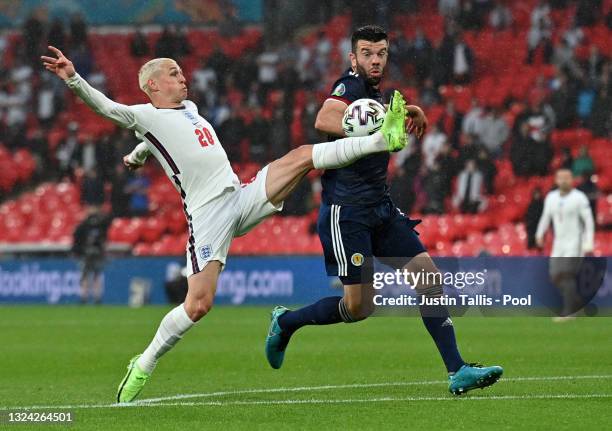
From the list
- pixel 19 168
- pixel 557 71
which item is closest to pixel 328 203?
pixel 557 71

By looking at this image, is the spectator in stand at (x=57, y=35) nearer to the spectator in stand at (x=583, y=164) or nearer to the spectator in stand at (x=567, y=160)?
the spectator in stand at (x=567, y=160)

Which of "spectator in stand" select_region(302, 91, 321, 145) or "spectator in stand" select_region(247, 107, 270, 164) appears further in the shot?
"spectator in stand" select_region(247, 107, 270, 164)

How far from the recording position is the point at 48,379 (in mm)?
9516

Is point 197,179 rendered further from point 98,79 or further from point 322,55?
point 98,79

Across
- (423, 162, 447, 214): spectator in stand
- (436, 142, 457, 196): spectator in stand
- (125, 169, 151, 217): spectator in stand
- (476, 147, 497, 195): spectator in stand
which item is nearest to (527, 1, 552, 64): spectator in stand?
(476, 147, 497, 195): spectator in stand

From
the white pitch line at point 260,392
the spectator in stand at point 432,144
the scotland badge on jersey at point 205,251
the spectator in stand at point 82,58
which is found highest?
the spectator in stand at point 82,58

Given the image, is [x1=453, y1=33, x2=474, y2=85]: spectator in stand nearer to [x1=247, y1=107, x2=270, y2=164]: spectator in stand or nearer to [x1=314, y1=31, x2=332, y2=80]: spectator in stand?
[x1=314, y1=31, x2=332, y2=80]: spectator in stand

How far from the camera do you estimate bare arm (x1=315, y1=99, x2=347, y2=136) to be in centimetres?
770

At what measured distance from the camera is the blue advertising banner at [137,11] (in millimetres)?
27000

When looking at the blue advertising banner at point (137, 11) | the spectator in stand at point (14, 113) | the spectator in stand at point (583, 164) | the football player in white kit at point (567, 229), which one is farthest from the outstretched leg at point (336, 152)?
the blue advertising banner at point (137, 11)

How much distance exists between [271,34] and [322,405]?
19570mm

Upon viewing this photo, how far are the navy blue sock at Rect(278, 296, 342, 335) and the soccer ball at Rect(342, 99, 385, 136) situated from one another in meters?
1.28

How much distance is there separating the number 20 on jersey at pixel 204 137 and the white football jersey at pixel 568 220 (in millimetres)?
8752

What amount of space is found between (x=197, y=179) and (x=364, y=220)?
1.11 meters
